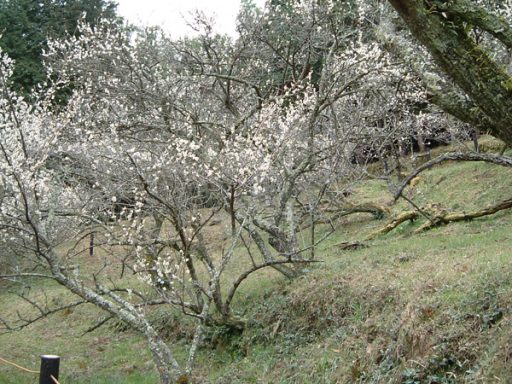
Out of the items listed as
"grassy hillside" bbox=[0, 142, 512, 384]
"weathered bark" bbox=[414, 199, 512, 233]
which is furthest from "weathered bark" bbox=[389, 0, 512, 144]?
"weathered bark" bbox=[414, 199, 512, 233]

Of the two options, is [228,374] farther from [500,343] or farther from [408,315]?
[500,343]

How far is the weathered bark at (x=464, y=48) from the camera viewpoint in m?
3.07

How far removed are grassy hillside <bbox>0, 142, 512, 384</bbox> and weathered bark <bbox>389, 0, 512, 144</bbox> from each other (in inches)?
104

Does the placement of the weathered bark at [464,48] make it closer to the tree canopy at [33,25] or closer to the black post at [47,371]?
the black post at [47,371]

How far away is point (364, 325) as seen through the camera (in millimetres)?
6840

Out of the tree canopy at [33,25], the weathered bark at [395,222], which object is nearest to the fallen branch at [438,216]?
the weathered bark at [395,222]

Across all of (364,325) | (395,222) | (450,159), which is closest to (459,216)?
(395,222)

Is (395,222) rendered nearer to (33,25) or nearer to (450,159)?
(450,159)

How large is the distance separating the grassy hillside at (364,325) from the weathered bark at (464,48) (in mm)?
2642

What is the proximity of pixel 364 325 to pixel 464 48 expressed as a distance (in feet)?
14.7

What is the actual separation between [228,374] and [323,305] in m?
1.75

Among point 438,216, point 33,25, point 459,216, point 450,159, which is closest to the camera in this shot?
point 450,159

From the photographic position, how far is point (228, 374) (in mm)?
7832

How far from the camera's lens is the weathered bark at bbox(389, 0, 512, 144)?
3.07m
